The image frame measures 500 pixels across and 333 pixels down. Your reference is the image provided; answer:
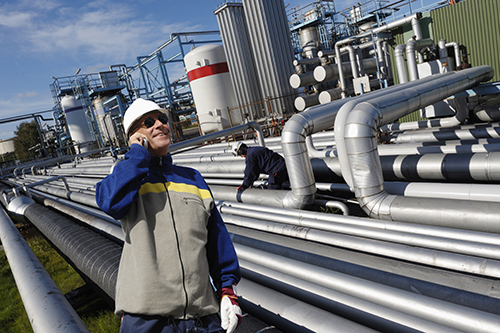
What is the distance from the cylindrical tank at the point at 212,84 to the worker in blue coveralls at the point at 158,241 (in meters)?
15.7

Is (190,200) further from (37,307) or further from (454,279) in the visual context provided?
(454,279)

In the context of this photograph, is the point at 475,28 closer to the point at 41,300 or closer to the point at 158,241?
the point at 158,241

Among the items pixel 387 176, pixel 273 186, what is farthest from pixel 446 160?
pixel 273 186

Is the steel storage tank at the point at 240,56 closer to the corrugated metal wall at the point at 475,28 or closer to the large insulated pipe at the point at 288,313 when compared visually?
the corrugated metal wall at the point at 475,28

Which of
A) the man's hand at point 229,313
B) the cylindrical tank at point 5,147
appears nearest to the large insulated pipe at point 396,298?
the man's hand at point 229,313

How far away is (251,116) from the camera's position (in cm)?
1691

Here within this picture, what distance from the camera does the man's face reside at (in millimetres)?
1659

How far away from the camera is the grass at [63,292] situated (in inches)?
149

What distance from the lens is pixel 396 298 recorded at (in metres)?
2.22

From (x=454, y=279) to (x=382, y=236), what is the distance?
0.74 meters

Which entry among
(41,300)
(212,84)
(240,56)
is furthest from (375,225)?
(212,84)

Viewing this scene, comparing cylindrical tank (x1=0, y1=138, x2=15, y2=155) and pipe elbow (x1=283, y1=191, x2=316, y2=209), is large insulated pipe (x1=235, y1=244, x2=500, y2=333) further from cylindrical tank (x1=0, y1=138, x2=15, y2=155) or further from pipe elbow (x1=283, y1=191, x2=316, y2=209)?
cylindrical tank (x1=0, y1=138, x2=15, y2=155)

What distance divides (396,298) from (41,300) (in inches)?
89.5

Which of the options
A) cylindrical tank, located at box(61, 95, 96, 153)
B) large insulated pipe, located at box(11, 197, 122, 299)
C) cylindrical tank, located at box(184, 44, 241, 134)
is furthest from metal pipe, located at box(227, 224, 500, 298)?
cylindrical tank, located at box(61, 95, 96, 153)
